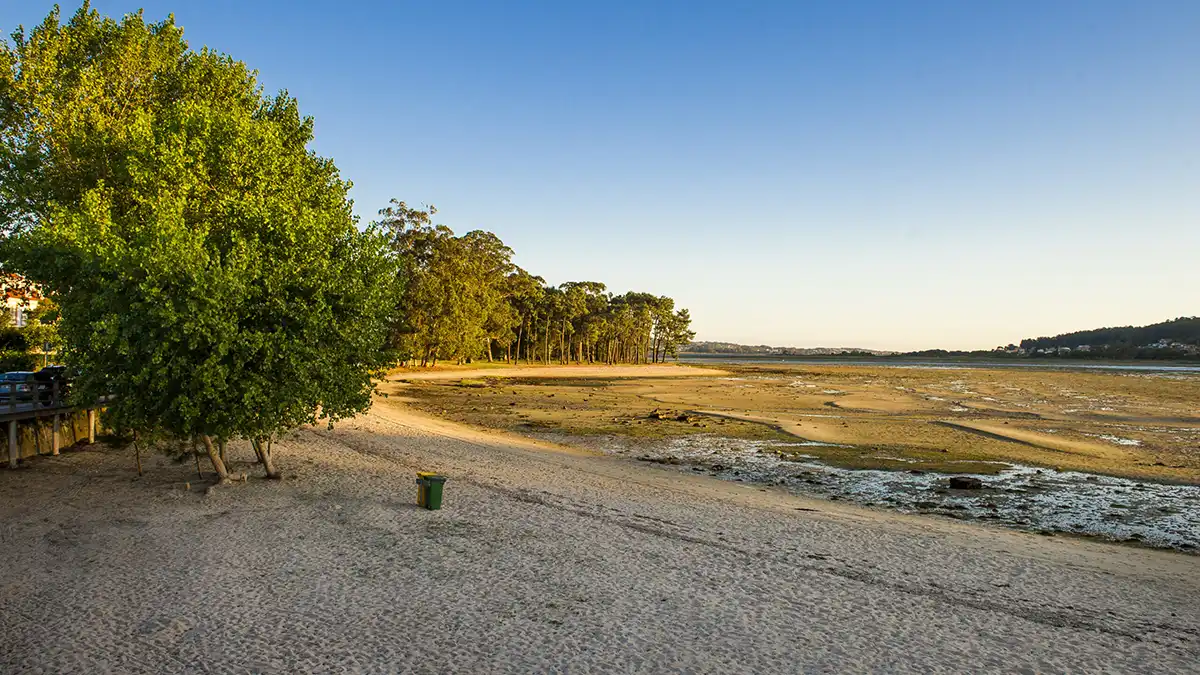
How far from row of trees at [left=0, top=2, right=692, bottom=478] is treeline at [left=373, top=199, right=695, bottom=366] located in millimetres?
3255

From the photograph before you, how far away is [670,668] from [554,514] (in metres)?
7.27

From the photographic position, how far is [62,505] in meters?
15.2

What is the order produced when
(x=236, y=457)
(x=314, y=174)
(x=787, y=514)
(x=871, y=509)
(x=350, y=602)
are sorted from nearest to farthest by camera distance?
(x=350, y=602) < (x=787, y=514) < (x=871, y=509) < (x=236, y=457) < (x=314, y=174)

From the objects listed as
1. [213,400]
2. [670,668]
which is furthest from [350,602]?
[213,400]

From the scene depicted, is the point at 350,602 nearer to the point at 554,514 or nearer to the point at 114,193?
the point at 554,514

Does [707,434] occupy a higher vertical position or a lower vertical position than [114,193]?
lower

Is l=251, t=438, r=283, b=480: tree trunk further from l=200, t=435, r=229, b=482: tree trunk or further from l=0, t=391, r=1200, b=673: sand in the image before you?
l=200, t=435, r=229, b=482: tree trunk

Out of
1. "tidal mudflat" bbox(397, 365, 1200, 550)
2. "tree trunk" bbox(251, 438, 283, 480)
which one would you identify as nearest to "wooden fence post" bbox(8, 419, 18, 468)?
"tree trunk" bbox(251, 438, 283, 480)

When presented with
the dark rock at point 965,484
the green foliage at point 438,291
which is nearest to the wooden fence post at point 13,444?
the dark rock at point 965,484

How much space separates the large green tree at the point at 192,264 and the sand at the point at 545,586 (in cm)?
268

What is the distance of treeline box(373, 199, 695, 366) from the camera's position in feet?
225

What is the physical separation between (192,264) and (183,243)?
19.4 inches

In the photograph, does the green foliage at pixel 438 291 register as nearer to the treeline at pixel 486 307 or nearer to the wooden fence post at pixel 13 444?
the treeline at pixel 486 307

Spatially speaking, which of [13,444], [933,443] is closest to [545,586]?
[13,444]
